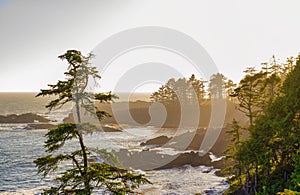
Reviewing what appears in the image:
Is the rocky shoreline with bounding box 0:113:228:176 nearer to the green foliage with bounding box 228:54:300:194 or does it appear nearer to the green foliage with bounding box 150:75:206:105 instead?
the green foliage with bounding box 228:54:300:194

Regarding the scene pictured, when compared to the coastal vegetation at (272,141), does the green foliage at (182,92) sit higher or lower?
higher

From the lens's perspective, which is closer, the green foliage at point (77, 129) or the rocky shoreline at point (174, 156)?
the green foliage at point (77, 129)

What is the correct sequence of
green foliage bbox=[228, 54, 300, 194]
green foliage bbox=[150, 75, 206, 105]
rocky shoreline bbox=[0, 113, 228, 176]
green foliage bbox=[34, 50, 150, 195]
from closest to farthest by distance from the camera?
green foliage bbox=[34, 50, 150, 195] < green foliage bbox=[228, 54, 300, 194] < rocky shoreline bbox=[0, 113, 228, 176] < green foliage bbox=[150, 75, 206, 105]

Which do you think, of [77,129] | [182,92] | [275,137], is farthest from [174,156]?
[182,92]

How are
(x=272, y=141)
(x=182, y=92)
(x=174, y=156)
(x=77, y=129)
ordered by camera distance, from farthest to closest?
(x=182, y=92), (x=174, y=156), (x=272, y=141), (x=77, y=129)

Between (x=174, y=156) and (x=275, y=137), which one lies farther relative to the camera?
(x=174, y=156)

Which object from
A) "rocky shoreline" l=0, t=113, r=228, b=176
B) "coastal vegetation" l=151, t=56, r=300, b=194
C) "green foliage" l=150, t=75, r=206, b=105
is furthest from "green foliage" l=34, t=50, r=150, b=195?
"green foliage" l=150, t=75, r=206, b=105

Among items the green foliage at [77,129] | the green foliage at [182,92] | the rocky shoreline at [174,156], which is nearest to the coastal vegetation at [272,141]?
the green foliage at [77,129]

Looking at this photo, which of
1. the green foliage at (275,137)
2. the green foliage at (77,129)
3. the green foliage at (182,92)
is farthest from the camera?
the green foliage at (182,92)

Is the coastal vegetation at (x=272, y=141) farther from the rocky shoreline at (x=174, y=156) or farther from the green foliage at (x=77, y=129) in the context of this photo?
the rocky shoreline at (x=174, y=156)

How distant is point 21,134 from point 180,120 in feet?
159

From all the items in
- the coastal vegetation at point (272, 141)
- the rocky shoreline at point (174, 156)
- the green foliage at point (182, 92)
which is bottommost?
the rocky shoreline at point (174, 156)

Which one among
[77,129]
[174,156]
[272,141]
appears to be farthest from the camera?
[174,156]

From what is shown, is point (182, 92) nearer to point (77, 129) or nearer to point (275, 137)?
point (275, 137)
